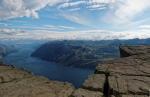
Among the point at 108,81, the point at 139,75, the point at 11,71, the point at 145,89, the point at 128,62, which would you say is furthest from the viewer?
the point at 128,62

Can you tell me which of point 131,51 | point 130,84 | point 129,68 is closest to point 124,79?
point 130,84

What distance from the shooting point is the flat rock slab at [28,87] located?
19.9 m

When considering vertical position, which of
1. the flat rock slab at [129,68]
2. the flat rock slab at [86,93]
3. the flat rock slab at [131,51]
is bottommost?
the flat rock slab at [86,93]

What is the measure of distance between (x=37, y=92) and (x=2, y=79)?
627cm

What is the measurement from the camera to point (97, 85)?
22.0m

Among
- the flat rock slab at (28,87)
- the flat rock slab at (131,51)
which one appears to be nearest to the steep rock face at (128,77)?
the flat rock slab at (131,51)

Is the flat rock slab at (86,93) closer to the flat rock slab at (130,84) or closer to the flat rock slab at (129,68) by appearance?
the flat rock slab at (130,84)

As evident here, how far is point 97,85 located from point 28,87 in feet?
23.2

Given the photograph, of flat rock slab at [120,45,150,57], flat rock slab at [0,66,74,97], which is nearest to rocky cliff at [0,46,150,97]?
flat rock slab at [0,66,74,97]

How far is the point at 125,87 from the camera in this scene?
21.0m

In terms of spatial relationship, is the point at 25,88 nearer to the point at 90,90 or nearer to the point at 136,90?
the point at 90,90

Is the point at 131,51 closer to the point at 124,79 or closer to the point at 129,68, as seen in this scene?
the point at 129,68

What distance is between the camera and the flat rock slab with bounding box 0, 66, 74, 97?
19.9 meters

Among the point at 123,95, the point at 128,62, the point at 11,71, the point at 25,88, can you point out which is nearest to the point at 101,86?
the point at 123,95
